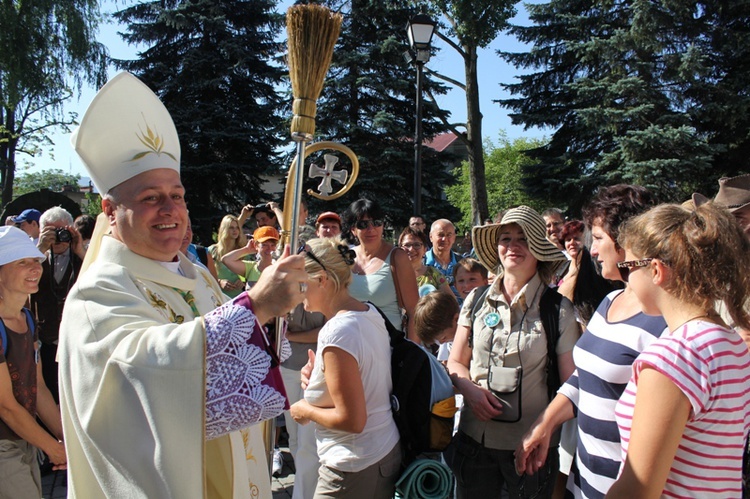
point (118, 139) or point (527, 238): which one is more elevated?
point (118, 139)

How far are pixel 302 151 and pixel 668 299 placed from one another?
1.32 metres

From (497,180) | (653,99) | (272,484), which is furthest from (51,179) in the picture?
(272,484)

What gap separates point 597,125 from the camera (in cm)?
1897

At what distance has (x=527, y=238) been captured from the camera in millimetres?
3207

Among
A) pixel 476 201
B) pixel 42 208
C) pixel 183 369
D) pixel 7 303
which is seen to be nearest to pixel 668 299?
pixel 183 369

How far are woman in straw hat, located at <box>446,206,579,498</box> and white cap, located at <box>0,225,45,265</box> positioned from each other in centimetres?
261

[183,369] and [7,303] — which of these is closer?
[183,369]

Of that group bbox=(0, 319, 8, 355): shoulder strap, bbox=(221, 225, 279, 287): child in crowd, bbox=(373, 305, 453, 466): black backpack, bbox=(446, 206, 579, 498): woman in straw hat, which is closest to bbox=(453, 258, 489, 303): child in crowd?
bbox=(221, 225, 279, 287): child in crowd

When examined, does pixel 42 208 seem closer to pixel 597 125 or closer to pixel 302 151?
pixel 302 151

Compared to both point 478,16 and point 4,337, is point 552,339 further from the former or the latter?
point 478,16

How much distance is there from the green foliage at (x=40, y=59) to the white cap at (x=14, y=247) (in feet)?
51.2

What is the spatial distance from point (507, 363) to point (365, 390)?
2.54 ft

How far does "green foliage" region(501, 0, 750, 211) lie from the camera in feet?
58.6

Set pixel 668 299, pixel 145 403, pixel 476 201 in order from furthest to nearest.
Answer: pixel 476 201
pixel 668 299
pixel 145 403
